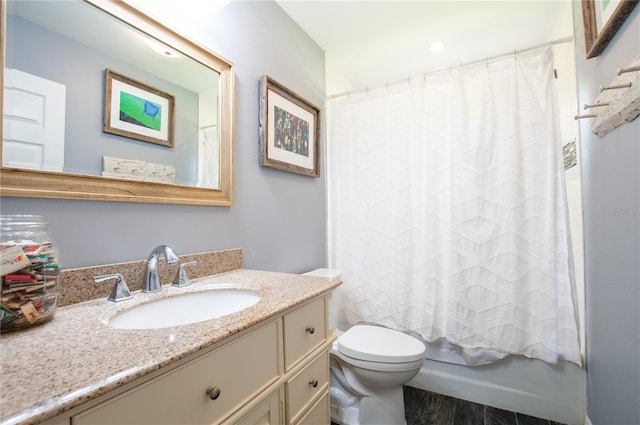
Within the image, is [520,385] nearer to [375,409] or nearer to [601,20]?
[375,409]

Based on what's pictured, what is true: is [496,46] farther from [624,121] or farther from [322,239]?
[322,239]

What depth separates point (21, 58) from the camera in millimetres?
725

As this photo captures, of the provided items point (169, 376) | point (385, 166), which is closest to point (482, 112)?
point (385, 166)

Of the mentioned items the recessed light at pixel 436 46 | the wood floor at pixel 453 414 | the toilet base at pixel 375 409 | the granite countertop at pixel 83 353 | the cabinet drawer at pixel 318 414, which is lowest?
the wood floor at pixel 453 414

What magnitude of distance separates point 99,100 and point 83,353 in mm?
756

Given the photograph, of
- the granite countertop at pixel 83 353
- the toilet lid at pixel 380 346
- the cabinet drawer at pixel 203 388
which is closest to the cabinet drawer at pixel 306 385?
the cabinet drawer at pixel 203 388

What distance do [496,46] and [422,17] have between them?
71 centimetres

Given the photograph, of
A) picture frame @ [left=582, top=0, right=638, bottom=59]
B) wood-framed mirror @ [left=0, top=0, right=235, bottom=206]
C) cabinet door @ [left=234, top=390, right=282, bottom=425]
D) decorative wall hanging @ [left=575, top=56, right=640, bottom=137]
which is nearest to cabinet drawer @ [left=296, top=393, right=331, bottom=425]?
cabinet door @ [left=234, top=390, right=282, bottom=425]

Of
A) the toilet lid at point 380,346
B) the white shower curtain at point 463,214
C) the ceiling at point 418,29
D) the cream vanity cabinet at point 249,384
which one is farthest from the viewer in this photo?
the ceiling at point 418,29

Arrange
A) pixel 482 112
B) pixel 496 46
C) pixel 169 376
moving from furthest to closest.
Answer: pixel 496 46 → pixel 482 112 → pixel 169 376

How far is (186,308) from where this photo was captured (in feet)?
3.02

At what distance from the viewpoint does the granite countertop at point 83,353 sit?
0.36m

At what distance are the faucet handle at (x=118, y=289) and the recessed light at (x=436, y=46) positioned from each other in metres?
2.24

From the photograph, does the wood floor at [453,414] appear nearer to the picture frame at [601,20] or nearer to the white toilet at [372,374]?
the white toilet at [372,374]
